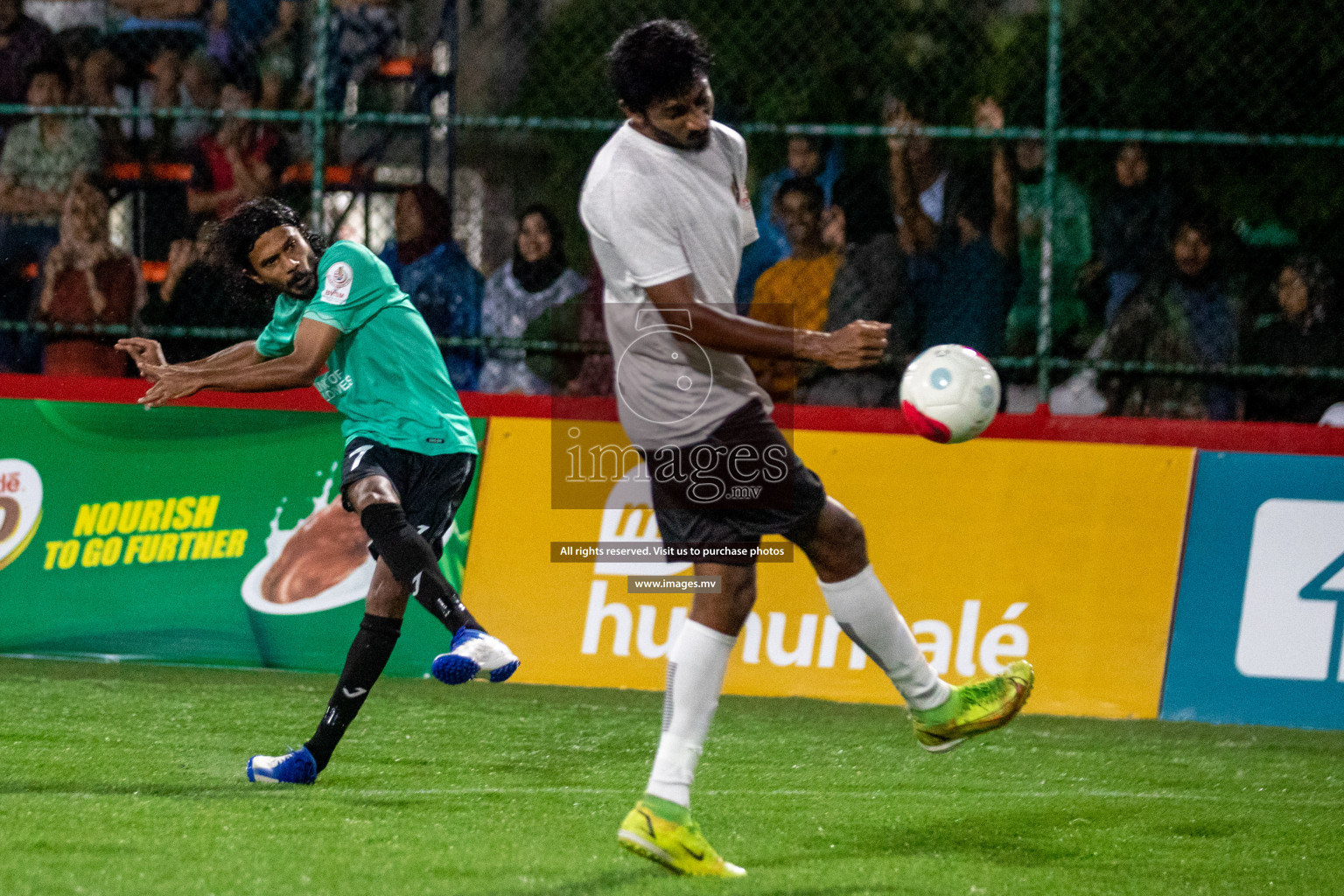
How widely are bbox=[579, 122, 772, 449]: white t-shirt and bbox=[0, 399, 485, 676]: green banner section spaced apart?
333 centimetres

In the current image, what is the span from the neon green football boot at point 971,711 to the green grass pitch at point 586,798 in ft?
0.98

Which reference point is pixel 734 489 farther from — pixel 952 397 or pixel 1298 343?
pixel 1298 343

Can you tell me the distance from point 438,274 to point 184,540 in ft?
6.05

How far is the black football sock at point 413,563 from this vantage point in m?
5.08

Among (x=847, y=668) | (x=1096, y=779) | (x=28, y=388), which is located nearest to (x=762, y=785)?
(x=1096, y=779)

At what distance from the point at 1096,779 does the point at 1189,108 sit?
4.51 metres

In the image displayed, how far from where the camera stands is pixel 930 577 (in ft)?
23.4

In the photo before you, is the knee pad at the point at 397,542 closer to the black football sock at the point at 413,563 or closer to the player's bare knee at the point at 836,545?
the black football sock at the point at 413,563

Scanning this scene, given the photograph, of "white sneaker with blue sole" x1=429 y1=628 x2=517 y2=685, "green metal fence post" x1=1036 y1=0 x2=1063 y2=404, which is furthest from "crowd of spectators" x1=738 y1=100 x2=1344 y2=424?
"white sneaker with blue sole" x1=429 y1=628 x2=517 y2=685

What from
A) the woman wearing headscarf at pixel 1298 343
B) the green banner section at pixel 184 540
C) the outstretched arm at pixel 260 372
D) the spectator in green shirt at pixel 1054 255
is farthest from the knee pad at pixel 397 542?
the woman wearing headscarf at pixel 1298 343

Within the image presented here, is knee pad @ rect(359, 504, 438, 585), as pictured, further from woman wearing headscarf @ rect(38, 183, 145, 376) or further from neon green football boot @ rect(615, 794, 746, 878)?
woman wearing headscarf @ rect(38, 183, 145, 376)

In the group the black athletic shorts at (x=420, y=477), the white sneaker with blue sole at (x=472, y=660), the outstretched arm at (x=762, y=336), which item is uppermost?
the outstretched arm at (x=762, y=336)

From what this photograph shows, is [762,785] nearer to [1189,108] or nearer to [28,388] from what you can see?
[28,388]

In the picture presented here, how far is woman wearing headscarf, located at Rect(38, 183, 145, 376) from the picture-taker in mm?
8508
